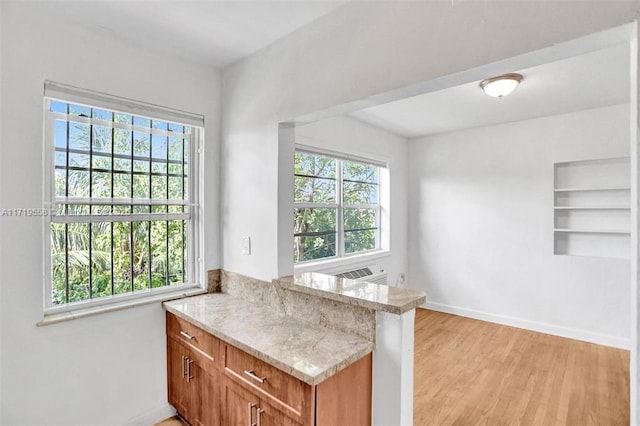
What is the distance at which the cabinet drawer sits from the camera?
6.04 ft

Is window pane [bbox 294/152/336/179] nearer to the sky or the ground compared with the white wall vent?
nearer to the sky

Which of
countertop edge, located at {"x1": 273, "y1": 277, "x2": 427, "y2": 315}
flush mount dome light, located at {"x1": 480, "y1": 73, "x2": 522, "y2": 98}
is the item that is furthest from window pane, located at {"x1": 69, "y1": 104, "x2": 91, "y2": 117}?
flush mount dome light, located at {"x1": 480, "y1": 73, "x2": 522, "y2": 98}

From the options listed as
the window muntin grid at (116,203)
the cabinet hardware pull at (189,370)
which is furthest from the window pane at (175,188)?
the cabinet hardware pull at (189,370)

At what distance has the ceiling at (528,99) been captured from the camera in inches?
96.3

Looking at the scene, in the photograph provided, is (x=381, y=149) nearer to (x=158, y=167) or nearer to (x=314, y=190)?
(x=314, y=190)

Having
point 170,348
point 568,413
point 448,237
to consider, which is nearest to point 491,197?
point 448,237

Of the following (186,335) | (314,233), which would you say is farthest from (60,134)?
(314,233)

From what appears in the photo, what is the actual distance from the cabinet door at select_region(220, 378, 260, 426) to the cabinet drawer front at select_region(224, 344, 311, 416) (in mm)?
67

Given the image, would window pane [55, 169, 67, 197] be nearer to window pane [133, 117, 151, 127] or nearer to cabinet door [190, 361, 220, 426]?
window pane [133, 117, 151, 127]

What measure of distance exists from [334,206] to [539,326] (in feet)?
9.39

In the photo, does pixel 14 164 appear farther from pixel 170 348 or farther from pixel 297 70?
pixel 297 70

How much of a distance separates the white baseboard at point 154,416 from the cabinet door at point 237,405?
0.73 meters

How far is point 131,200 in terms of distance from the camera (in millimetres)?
2121

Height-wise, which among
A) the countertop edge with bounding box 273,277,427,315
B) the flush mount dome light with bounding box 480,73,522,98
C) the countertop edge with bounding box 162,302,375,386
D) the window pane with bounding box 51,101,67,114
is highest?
the flush mount dome light with bounding box 480,73,522,98
